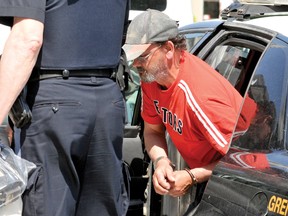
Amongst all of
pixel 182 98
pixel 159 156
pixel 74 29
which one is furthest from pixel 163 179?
pixel 74 29

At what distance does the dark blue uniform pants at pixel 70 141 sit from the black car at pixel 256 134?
429 millimetres

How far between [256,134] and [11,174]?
35.8 inches

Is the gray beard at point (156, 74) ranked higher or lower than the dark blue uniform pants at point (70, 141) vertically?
higher

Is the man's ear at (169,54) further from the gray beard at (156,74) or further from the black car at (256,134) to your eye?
the black car at (256,134)

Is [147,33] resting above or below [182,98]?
above

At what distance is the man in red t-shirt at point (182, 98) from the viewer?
8.68ft

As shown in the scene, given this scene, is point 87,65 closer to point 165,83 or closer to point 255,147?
point 165,83

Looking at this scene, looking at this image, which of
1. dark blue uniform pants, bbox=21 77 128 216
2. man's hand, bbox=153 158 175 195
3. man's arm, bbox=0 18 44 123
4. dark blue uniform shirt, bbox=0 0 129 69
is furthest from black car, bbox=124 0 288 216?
man's arm, bbox=0 18 44 123

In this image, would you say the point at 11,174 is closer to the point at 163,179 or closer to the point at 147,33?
the point at 163,179

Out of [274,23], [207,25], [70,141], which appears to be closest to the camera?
[70,141]

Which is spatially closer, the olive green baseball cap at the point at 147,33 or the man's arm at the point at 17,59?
the man's arm at the point at 17,59

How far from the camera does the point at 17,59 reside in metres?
2.45

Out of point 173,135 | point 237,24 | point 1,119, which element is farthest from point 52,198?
point 237,24

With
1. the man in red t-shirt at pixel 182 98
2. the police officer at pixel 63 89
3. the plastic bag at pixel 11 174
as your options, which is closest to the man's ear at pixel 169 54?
the man in red t-shirt at pixel 182 98
